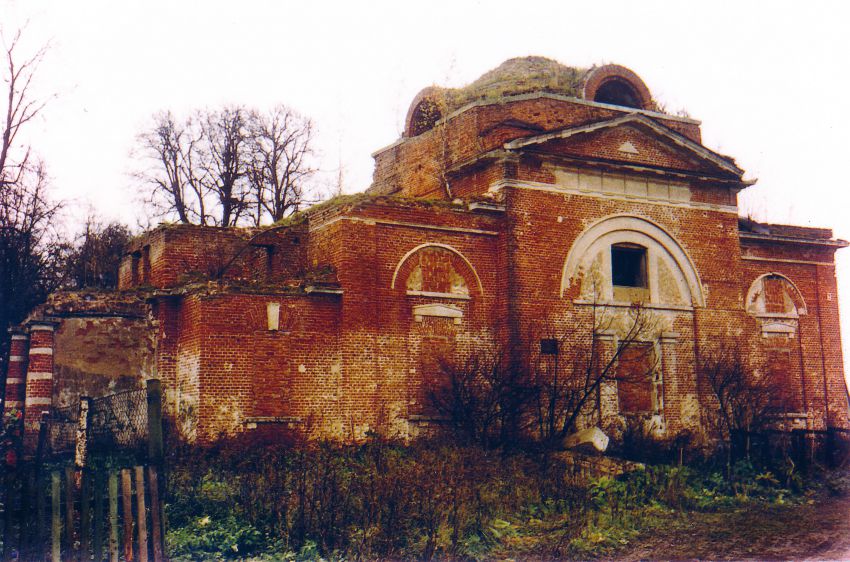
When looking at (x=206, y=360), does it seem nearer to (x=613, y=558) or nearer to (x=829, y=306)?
(x=613, y=558)

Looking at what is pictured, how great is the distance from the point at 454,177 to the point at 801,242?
9269 mm

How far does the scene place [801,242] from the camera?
2397 cm

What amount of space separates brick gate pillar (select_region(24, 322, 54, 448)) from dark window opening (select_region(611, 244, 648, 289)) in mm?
11909

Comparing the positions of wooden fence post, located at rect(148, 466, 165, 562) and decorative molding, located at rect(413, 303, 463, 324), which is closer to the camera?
wooden fence post, located at rect(148, 466, 165, 562)

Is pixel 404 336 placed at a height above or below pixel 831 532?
above

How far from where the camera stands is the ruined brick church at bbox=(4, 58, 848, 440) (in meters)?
17.8

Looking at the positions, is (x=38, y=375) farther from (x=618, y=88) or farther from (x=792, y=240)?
(x=792, y=240)

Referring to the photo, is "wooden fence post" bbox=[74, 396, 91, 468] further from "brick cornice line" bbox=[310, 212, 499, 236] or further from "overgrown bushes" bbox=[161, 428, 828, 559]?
"brick cornice line" bbox=[310, 212, 499, 236]

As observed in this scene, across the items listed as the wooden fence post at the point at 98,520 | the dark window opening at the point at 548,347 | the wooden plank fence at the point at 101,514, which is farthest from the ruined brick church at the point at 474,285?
the wooden fence post at the point at 98,520

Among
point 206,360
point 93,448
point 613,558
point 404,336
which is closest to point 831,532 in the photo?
point 613,558

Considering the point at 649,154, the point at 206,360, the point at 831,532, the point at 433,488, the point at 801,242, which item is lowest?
the point at 831,532

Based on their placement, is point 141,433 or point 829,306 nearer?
point 141,433

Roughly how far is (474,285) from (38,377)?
338 inches

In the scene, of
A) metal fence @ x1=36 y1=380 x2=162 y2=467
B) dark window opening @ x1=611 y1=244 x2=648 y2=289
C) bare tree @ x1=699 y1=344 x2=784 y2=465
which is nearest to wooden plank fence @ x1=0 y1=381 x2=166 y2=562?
metal fence @ x1=36 y1=380 x2=162 y2=467
